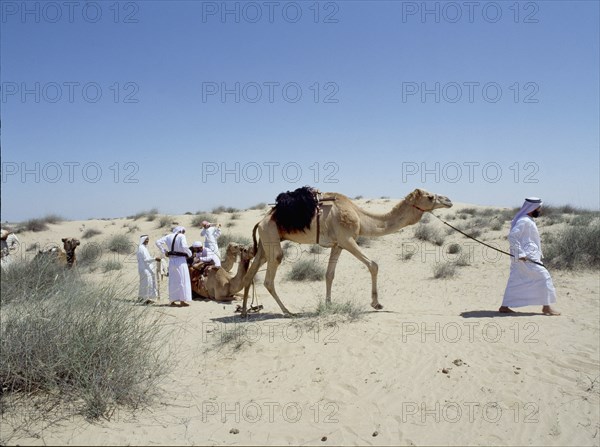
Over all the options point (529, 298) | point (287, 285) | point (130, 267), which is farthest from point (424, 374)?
point (130, 267)

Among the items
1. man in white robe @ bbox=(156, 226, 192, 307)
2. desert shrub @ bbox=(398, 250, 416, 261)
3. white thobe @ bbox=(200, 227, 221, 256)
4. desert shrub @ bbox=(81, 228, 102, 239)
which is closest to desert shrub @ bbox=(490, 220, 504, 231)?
desert shrub @ bbox=(398, 250, 416, 261)

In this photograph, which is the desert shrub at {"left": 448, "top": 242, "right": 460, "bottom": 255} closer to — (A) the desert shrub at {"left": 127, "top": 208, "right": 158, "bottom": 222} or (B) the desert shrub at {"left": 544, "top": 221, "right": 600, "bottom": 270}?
(B) the desert shrub at {"left": 544, "top": 221, "right": 600, "bottom": 270}

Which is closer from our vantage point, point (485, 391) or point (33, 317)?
point (33, 317)

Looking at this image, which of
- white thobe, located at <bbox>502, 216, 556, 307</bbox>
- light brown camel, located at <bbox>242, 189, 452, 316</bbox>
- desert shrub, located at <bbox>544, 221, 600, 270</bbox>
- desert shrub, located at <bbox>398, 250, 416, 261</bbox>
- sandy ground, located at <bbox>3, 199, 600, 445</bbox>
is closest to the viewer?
sandy ground, located at <bbox>3, 199, 600, 445</bbox>

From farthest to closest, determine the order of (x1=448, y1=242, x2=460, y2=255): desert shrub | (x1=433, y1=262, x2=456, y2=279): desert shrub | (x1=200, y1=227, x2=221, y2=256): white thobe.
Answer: (x1=448, y1=242, x2=460, y2=255): desert shrub → (x1=433, y1=262, x2=456, y2=279): desert shrub → (x1=200, y1=227, x2=221, y2=256): white thobe

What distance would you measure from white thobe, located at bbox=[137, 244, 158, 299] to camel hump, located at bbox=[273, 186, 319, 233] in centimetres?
479

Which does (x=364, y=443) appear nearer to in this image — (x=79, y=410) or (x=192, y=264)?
(x=79, y=410)

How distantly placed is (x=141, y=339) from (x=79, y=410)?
1368 mm

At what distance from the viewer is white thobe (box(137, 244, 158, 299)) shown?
12219 mm

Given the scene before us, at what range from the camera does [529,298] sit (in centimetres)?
896

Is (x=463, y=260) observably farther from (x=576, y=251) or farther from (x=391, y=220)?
(x=391, y=220)

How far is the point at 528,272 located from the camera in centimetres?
902

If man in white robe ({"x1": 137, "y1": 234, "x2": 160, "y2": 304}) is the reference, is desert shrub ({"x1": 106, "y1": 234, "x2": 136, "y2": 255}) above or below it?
below

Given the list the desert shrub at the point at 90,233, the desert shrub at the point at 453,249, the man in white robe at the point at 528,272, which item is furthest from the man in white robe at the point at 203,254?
the desert shrub at the point at 90,233
